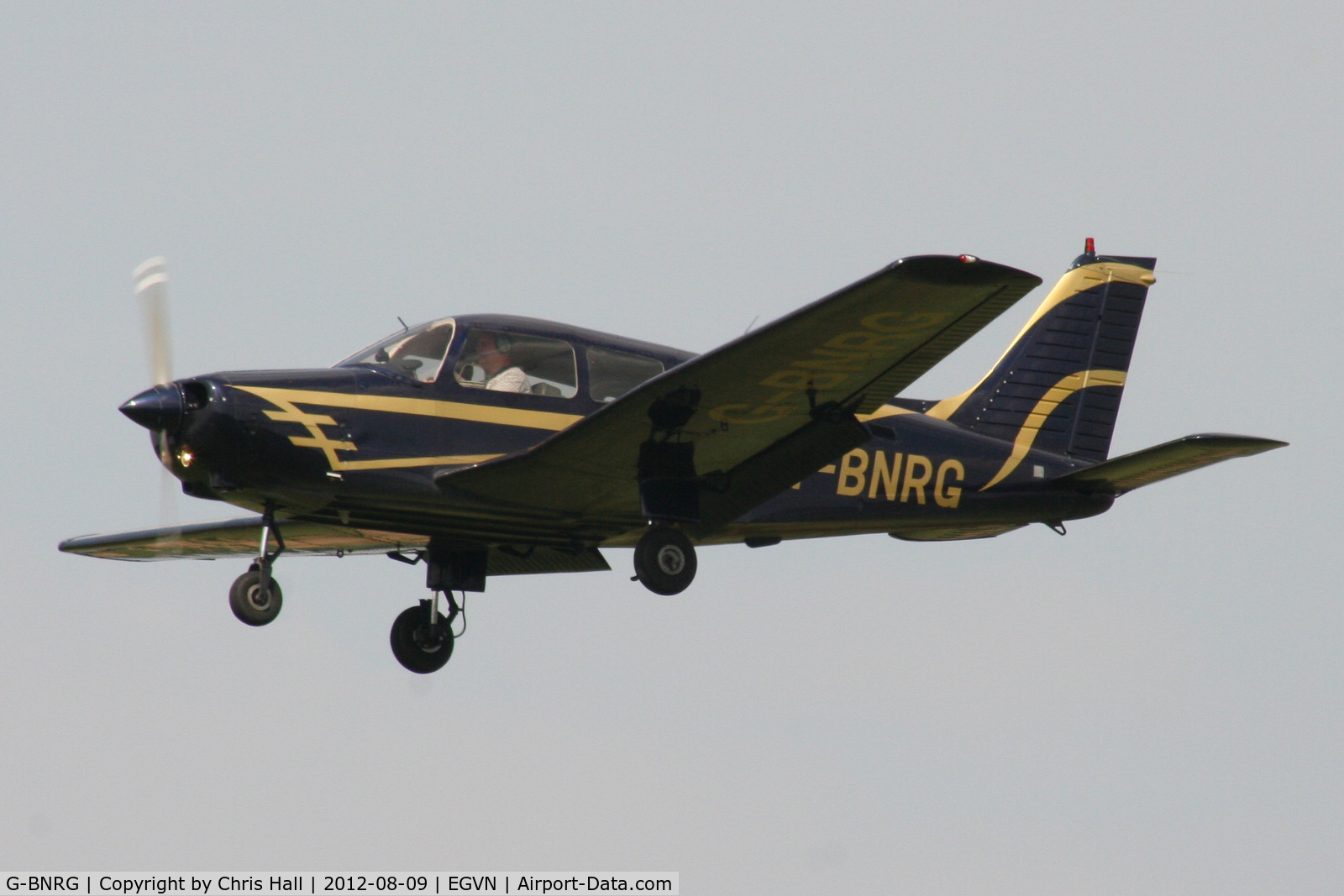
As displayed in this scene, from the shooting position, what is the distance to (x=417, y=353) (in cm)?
1380

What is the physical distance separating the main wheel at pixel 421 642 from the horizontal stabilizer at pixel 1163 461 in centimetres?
559

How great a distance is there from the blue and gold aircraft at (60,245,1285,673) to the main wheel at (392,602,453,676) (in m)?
0.02

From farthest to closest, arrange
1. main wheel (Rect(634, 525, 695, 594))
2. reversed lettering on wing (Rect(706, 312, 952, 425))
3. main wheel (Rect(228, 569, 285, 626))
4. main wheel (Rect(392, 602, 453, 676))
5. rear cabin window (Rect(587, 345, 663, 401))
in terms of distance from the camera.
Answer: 1. main wheel (Rect(392, 602, 453, 676))
2. rear cabin window (Rect(587, 345, 663, 401))
3. main wheel (Rect(634, 525, 695, 594))
4. main wheel (Rect(228, 569, 285, 626))
5. reversed lettering on wing (Rect(706, 312, 952, 425))

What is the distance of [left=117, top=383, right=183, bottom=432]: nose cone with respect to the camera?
12.6 meters

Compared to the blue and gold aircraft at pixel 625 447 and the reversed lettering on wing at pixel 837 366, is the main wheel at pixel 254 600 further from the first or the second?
the reversed lettering on wing at pixel 837 366

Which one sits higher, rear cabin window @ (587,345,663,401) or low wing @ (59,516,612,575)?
rear cabin window @ (587,345,663,401)

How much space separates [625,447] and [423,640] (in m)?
3.15

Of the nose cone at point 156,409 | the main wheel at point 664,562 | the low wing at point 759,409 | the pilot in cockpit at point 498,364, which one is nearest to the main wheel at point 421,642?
the low wing at point 759,409

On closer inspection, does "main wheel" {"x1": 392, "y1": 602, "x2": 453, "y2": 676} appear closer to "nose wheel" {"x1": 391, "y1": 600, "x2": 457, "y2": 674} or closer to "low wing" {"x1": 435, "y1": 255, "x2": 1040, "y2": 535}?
"nose wheel" {"x1": 391, "y1": 600, "x2": 457, "y2": 674}

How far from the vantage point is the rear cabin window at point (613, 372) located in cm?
1413

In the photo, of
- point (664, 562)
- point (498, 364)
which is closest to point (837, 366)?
point (664, 562)

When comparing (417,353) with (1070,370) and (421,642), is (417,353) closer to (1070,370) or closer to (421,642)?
(421,642)

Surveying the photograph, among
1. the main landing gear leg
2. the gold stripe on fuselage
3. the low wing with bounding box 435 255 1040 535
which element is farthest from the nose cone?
the low wing with bounding box 435 255 1040 535

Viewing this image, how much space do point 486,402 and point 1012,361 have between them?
562 centimetres
